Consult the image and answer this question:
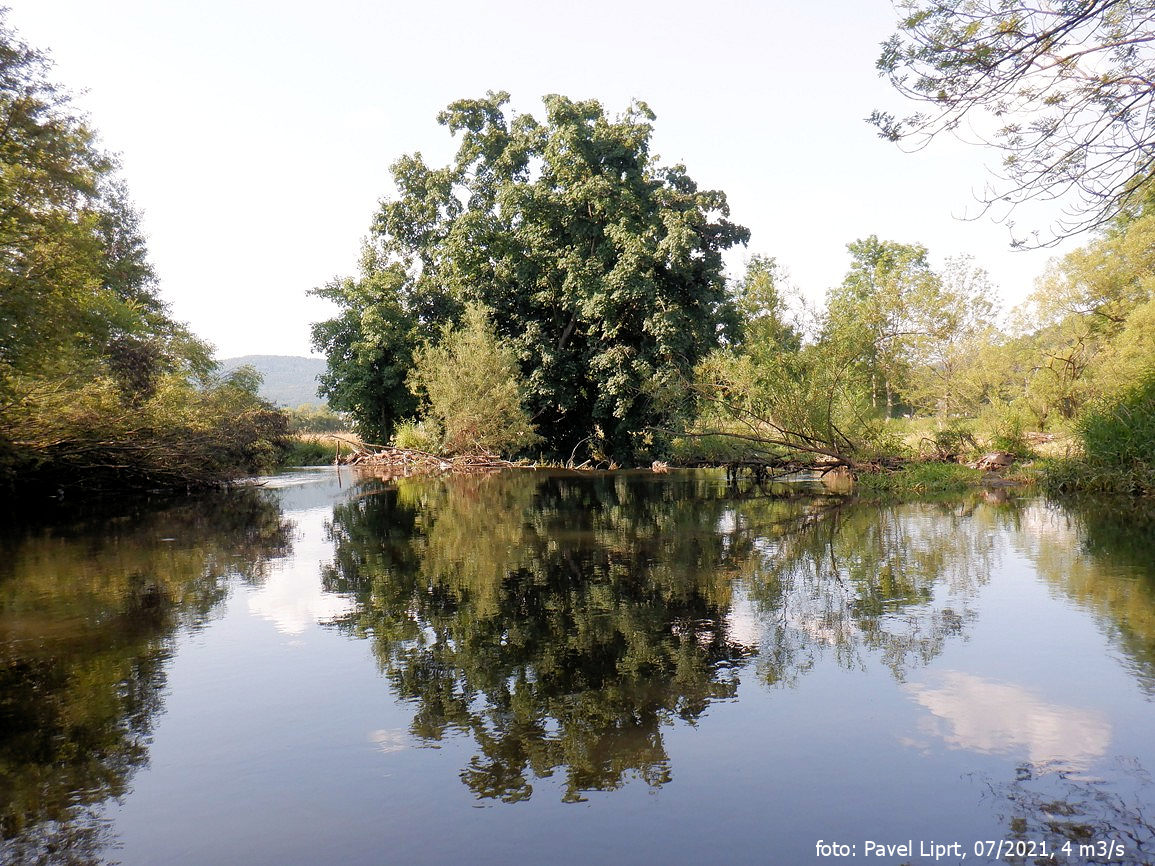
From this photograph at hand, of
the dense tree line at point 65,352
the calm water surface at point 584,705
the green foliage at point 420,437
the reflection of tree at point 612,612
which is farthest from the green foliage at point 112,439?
the reflection of tree at point 612,612

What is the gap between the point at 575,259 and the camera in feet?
104

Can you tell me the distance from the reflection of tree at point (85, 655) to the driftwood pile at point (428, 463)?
17.1 metres

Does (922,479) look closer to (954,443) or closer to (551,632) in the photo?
(954,443)

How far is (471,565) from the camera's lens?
34.5 ft

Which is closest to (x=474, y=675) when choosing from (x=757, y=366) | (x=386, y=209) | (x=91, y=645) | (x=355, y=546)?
(x=91, y=645)

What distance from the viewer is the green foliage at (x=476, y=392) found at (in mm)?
30922

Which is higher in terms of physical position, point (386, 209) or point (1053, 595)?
point (386, 209)

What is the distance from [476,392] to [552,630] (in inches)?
959

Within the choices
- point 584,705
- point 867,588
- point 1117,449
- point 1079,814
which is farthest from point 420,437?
point 1079,814

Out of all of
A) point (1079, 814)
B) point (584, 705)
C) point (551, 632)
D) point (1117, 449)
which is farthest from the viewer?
point (1117, 449)

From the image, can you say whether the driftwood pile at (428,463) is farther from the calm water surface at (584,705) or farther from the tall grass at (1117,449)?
the calm water surface at (584,705)

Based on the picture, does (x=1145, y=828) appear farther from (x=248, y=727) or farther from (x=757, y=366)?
(x=757, y=366)

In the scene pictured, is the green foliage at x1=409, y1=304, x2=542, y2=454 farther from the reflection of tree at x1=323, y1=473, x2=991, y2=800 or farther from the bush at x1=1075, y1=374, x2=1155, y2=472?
the bush at x1=1075, y1=374, x2=1155, y2=472

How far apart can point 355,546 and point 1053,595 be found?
9.37 meters
